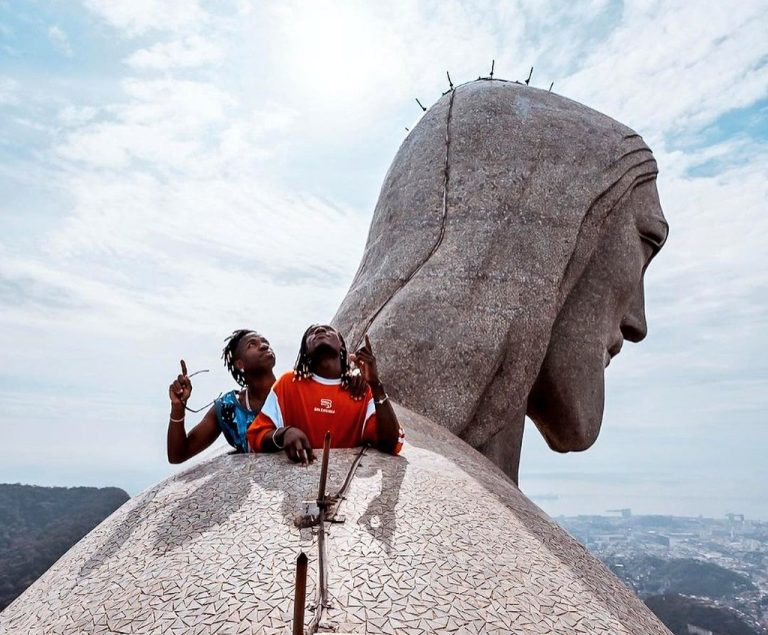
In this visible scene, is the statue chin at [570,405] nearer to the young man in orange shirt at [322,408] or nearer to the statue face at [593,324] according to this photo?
the statue face at [593,324]

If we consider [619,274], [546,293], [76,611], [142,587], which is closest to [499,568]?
[142,587]

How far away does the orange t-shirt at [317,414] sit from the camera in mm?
3729

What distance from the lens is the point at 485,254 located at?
6023 mm

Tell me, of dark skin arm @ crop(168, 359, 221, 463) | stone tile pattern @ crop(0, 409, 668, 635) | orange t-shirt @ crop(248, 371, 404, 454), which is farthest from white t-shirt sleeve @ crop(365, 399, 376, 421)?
dark skin arm @ crop(168, 359, 221, 463)

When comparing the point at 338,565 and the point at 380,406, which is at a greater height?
the point at 380,406

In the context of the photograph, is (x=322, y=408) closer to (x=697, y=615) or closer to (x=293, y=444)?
(x=293, y=444)

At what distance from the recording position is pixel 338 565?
2504 millimetres

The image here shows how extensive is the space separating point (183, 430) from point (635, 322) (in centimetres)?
514

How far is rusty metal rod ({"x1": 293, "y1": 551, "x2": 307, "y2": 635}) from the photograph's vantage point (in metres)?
1.94

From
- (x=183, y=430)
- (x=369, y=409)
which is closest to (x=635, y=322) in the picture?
(x=369, y=409)

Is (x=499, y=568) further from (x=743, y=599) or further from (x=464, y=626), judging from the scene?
(x=743, y=599)

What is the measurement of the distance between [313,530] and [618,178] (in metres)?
5.06

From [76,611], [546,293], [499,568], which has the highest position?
[546,293]

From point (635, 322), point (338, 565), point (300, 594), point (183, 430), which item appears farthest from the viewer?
point (635, 322)
